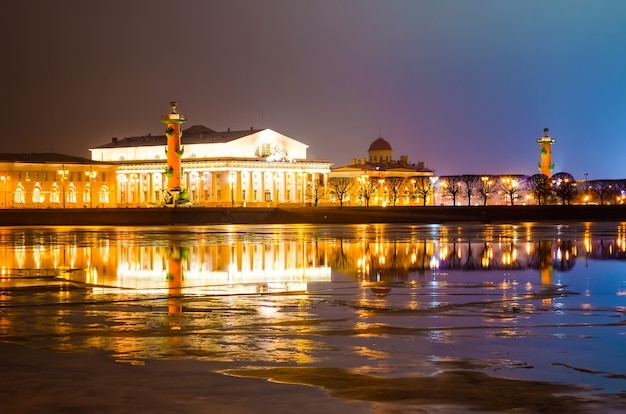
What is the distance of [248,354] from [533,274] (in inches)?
536

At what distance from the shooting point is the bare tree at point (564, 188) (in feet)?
363

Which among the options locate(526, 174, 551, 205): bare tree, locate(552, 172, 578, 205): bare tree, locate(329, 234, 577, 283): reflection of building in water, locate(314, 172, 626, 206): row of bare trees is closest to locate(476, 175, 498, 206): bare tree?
locate(314, 172, 626, 206): row of bare trees

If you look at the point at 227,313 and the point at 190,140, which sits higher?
the point at 190,140

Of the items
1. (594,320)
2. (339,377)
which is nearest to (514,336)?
(594,320)

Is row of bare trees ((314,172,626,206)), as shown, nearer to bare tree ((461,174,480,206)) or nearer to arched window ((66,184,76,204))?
bare tree ((461,174,480,206))

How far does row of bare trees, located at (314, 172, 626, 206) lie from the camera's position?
117 m

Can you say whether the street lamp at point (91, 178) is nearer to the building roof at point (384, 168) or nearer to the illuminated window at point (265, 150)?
the illuminated window at point (265, 150)

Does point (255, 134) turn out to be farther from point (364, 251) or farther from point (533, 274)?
point (533, 274)

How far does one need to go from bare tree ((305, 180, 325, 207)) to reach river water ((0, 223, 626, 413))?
95.7m

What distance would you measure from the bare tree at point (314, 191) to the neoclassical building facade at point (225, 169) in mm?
411

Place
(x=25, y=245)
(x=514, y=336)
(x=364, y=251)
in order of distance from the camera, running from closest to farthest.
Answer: (x=514, y=336) < (x=364, y=251) < (x=25, y=245)

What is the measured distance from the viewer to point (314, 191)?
414 feet

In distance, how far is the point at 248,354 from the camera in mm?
13391

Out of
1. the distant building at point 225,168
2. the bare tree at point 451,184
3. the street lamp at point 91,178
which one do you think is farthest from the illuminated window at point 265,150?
the bare tree at point 451,184
